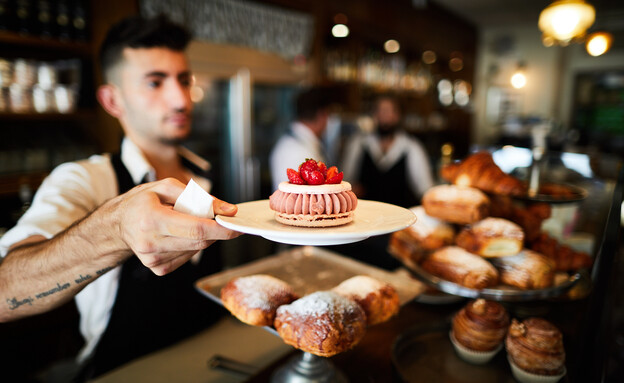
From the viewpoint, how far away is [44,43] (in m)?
2.41

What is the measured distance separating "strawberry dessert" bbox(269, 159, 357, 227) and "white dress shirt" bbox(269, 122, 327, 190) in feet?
7.90

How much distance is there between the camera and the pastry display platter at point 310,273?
3.93 feet

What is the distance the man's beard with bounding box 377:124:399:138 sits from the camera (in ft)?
13.9

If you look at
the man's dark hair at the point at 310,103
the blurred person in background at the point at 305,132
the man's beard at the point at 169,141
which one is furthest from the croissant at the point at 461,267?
the man's dark hair at the point at 310,103

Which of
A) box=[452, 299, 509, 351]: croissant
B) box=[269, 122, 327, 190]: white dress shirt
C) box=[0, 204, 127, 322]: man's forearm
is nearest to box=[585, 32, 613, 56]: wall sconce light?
box=[269, 122, 327, 190]: white dress shirt

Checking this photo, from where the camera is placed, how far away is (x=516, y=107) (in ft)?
30.1

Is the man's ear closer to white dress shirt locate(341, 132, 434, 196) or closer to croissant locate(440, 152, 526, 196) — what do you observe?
croissant locate(440, 152, 526, 196)

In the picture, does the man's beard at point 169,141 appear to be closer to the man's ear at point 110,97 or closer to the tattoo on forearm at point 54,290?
the man's ear at point 110,97

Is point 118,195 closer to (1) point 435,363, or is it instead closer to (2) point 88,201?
(2) point 88,201

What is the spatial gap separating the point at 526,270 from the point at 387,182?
3.00 m

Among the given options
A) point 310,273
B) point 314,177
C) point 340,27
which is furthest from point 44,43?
point 340,27

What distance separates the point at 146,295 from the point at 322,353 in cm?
89

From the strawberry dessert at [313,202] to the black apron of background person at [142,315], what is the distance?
838 mm

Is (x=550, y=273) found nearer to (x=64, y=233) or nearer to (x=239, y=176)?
(x=64, y=233)
